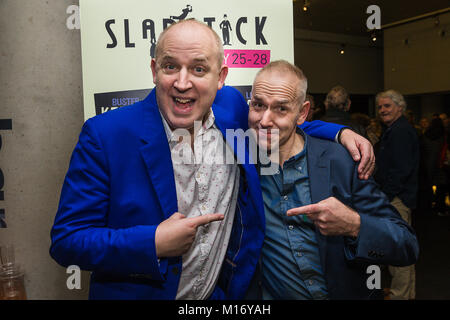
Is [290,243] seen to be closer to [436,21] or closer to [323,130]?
[323,130]

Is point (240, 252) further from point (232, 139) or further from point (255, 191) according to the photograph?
point (232, 139)

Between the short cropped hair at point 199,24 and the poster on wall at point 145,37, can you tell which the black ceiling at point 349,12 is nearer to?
the poster on wall at point 145,37

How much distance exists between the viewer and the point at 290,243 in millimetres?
1358

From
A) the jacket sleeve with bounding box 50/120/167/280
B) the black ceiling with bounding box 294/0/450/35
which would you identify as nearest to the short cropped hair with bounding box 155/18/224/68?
the jacket sleeve with bounding box 50/120/167/280

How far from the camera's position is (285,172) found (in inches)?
55.9

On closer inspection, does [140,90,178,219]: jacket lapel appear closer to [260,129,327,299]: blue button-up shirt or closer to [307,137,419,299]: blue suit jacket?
[260,129,327,299]: blue button-up shirt

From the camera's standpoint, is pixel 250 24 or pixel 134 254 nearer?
pixel 134 254

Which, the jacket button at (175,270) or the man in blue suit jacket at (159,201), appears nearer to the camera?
the man in blue suit jacket at (159,201)

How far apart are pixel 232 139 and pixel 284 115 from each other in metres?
0.22

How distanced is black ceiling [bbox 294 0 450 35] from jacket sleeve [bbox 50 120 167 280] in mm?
7512

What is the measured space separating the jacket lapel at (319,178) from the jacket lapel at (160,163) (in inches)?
19.4

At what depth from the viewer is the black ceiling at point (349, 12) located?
802 centimetres

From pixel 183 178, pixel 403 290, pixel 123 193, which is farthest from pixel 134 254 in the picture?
pixel 403 290

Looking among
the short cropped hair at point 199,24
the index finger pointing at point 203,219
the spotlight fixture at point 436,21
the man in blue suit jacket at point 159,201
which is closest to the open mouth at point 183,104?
the man in blue suit jacket at point 159,201
